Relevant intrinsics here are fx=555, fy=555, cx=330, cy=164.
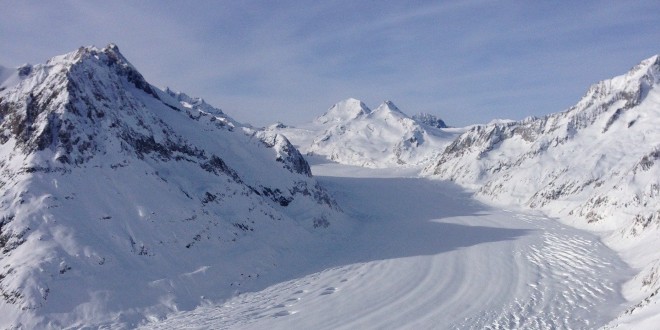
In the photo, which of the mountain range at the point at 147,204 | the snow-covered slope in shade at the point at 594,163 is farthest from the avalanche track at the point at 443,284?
the snow-covered slope in shade at the point at 594,163

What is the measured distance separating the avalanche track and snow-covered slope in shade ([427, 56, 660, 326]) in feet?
15.0

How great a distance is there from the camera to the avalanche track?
1421 inches

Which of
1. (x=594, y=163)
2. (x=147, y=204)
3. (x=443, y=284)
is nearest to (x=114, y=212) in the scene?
(x=147, y=204)

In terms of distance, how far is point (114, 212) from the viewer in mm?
45812

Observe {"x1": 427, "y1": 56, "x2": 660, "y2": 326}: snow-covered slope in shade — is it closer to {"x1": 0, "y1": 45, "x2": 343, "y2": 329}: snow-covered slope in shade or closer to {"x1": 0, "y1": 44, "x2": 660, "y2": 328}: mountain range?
{"x1": 0, "y1": 44, "x2": 660, "y2": 328}: mountain range

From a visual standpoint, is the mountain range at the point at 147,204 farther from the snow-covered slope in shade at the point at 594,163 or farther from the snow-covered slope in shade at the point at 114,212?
Result: the snow-covered slope in shade at the point at 594,163

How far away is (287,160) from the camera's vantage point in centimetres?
7975

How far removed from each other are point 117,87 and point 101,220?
65.9ft

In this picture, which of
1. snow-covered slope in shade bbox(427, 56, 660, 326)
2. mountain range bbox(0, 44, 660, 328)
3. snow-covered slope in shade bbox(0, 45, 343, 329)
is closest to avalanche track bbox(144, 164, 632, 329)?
mountain range bbox(0, 44, 660, 328)

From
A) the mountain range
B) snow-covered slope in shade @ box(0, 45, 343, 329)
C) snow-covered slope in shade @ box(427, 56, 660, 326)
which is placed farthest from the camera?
snow-covered slope in shade @ box(427, 56, 660, 326)

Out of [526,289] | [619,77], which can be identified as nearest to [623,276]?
[526,289]

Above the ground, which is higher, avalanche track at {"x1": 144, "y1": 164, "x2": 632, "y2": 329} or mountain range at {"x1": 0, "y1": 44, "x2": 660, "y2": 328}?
mountain range at {"x1": 0, "y1": 44, "x2": 660, "y2": 328}

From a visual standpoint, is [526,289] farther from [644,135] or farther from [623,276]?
[644,135]

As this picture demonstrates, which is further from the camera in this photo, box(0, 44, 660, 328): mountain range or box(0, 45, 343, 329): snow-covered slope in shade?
box(0, 44, 660, 328): mountain range
